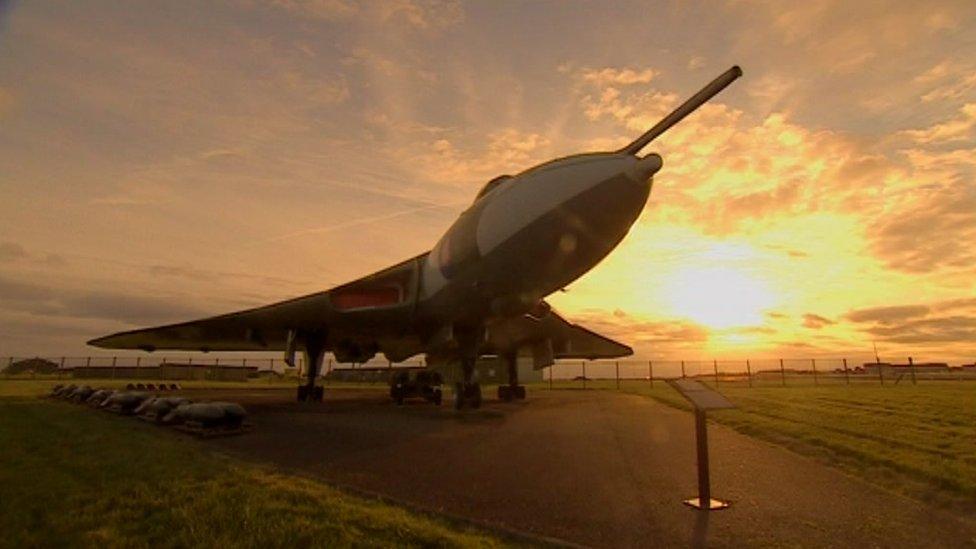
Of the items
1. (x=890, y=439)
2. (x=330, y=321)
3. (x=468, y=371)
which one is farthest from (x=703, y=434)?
(x=330, y=321)

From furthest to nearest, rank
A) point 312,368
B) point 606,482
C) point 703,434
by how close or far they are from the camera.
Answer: point 312,368
point 606,482
point 703,434

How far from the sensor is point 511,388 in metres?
22.8

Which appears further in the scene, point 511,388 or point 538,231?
point 511,388

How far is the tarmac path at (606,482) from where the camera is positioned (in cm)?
513

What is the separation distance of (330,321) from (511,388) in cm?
896

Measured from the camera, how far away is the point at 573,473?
755cm

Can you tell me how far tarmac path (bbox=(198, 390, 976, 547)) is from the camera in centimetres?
513

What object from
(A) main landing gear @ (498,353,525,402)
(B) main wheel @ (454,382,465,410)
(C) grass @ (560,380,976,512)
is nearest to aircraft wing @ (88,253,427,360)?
(B) main wheel @ (454,382,465,410)

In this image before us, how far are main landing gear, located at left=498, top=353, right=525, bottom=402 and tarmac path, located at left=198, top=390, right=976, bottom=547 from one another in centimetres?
961

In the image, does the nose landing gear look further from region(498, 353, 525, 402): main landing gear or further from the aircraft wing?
region(498, 353, 525, 402): main landing gear

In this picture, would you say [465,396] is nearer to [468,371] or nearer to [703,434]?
[468,371]

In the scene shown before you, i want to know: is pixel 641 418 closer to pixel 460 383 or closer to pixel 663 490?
pixel 460 383

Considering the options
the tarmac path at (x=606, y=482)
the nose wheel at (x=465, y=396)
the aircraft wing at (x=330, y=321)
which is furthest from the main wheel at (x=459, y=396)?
the tarmac path at (x=606, y=482)

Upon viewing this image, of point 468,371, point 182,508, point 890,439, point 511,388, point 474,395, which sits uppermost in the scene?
point 468,371
